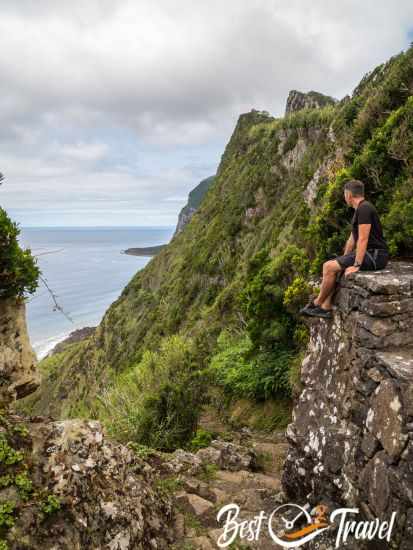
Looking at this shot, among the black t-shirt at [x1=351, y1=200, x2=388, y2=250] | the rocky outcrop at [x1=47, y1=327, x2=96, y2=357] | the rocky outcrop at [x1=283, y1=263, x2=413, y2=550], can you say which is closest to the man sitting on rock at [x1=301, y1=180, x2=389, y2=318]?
the black t-shirt at [x1=351, y1=200, x2=388, y2=250]

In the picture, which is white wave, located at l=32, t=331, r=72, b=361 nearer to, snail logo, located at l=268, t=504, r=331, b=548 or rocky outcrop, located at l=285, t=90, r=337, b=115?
rocky outcrop, located at l=285, t=90, r=337, b=115

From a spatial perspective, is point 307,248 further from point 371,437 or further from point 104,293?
point 104,293

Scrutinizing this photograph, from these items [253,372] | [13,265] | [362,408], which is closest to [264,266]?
[253,372]

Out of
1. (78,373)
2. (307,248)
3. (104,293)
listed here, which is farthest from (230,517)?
(104,293)

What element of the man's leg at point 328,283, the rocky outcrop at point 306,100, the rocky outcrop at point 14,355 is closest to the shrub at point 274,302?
the man's leg at point 328,283

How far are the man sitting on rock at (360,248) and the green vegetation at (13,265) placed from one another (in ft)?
19.2

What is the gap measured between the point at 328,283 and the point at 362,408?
240 centimetres

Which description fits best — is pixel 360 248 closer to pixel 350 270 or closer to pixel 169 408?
pixel 350 270

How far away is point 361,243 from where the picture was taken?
7203 mm

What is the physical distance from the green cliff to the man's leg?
2.10 meters

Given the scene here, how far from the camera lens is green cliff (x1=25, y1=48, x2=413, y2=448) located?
38.4 feet

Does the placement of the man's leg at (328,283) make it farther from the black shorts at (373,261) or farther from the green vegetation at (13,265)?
the green vegetation at (13,265)

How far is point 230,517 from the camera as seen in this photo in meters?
7.79

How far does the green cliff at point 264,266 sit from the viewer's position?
11.7 m
